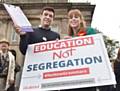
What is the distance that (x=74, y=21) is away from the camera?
15.0 ft

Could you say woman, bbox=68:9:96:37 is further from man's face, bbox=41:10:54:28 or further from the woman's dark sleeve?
the woman's dark sleeve

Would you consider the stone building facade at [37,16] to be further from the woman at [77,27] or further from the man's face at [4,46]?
the woman at [77,27]

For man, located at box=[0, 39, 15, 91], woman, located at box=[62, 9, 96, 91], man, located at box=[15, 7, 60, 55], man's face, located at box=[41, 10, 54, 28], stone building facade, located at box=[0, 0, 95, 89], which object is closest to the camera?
woman, located at box=[62, 9, 96, 91]

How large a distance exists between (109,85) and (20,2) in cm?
2405

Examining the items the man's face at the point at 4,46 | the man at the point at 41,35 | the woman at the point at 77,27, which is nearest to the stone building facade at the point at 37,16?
the man's face at the point at 4,46

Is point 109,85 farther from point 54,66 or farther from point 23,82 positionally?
point 23,82

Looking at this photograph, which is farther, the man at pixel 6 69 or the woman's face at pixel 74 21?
the man at pixel 6 69

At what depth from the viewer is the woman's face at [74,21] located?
14.8 feet

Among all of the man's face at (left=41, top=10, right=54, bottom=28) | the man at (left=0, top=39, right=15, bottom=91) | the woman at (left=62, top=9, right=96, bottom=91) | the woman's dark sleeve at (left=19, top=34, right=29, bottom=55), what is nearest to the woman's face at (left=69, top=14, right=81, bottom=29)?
the woman at (left=62, top=9, right=96, bottom=91)

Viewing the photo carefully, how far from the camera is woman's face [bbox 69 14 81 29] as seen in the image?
4513 millimetres

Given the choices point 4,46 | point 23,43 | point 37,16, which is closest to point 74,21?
point 23,43

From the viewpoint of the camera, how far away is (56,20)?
26234 millimetres

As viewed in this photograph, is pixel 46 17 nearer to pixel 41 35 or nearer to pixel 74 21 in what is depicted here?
pixel 41 35

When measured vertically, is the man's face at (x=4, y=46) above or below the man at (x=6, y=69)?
above
